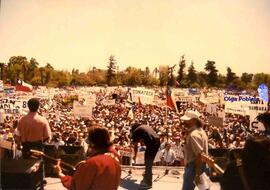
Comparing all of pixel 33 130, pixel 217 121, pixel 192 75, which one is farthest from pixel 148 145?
pixel 192 75

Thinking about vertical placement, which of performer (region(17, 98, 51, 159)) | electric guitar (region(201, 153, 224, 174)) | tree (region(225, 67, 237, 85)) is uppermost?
tree (region(225, 67, 237, 85))

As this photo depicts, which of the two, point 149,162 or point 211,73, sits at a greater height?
point 211,73

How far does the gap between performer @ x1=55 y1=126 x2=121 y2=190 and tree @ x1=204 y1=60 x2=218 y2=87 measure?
238 feet

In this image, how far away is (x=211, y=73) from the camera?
75.8 meters

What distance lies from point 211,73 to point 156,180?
70.6 meters

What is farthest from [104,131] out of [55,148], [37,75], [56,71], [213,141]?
[56,71]

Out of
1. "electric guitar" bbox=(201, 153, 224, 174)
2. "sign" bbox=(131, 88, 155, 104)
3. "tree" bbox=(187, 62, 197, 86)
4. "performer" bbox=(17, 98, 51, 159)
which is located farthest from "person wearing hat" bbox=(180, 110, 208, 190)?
"tree" bbox=(187, 62, 197, 86)

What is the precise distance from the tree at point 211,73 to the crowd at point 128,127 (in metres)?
48.2

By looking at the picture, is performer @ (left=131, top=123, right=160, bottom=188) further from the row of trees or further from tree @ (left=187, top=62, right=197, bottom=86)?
tree @ (left=187, top=62, right=197, bottom=86)

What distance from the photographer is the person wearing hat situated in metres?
4.92

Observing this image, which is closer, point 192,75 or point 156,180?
point 156,180

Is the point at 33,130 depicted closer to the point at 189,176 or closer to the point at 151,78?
the point at 189,176

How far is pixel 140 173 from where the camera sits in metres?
7.22

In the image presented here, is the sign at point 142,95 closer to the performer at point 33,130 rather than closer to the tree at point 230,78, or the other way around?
the performer at point 33,130
